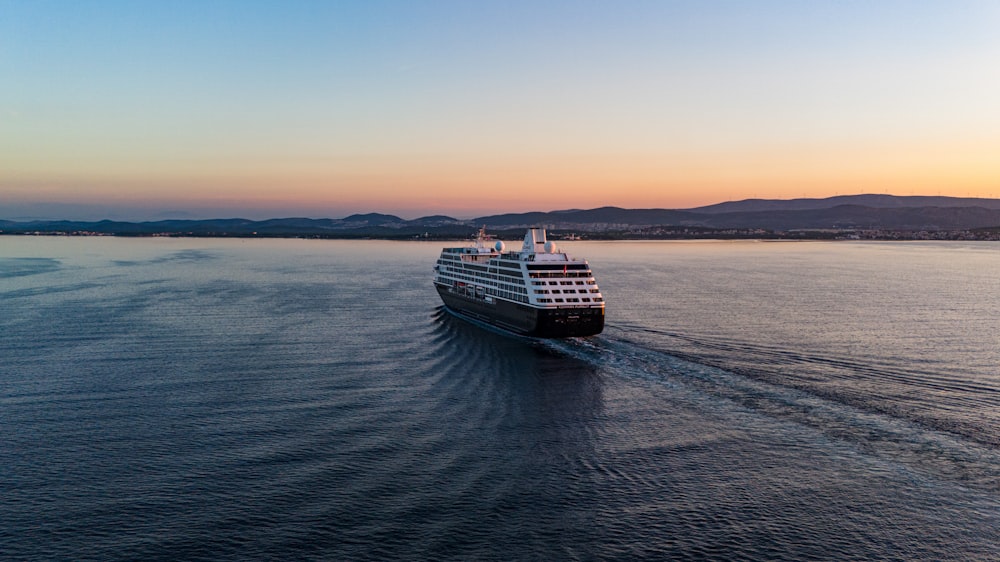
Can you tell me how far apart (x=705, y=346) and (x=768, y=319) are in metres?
17.2

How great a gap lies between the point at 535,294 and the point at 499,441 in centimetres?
2676

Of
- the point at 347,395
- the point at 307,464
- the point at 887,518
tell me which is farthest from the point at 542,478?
→ the point at 347,395

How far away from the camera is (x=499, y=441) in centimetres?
3002

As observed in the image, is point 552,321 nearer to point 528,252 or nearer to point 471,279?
point 528,252

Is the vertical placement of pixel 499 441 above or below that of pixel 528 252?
below

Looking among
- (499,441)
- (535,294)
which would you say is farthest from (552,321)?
(499,441)

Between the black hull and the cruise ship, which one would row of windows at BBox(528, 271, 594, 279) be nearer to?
the cruise ship

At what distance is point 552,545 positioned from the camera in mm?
20703

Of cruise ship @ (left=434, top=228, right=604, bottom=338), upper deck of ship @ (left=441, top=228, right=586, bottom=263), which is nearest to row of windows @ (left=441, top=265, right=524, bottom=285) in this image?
cruise ship @ (left=434, top=228, right=604, bottom=338)

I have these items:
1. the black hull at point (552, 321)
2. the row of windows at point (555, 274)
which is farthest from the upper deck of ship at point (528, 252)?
the black hull at point (552, 321)

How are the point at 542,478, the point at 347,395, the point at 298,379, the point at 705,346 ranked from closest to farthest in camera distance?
the point at 542,478 → the point at 347,395 → the point at 298,379 → the point at 705,346

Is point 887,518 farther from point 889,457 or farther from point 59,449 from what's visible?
point 59,449

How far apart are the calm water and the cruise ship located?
83.7 inches

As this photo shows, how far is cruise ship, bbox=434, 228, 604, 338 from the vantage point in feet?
179
